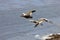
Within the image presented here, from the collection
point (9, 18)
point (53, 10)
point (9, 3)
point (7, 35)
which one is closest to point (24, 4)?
point (9, 3)

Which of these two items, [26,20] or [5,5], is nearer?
[26,20]

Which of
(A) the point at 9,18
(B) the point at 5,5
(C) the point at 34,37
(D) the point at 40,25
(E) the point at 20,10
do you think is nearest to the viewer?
(C) the point at 34,37

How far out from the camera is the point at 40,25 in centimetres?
584

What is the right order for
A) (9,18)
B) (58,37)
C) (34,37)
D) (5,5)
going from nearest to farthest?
1. (58,37)
2. (34,37)
3. (9,18)
4. (5,5)

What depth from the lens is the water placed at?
17.9 ft

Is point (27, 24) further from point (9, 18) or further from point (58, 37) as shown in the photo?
point (58, 37)

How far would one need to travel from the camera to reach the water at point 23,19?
5.46 meters

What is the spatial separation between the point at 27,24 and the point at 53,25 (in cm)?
51

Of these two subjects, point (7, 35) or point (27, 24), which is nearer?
point (7, 35)

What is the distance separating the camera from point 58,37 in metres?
4.87

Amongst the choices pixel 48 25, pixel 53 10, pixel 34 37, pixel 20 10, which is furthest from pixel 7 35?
pixel 53 10

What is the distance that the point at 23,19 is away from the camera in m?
6.16

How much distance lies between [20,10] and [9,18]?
719mm

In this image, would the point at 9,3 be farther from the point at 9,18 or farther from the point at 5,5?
the point at 9,18
